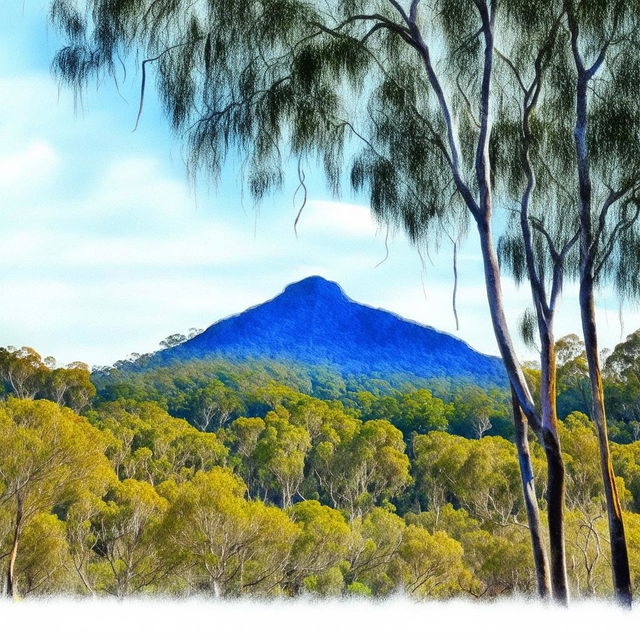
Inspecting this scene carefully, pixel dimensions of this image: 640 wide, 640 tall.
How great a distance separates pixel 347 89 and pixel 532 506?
3.15m

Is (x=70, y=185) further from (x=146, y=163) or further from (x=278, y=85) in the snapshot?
(x=278, y=85)

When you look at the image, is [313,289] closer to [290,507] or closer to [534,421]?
[290,507]

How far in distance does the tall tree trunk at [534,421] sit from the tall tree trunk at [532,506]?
17.4 inches

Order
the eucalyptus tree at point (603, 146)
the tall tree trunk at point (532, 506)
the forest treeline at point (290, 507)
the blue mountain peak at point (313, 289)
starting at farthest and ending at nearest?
1. the blue mountain peak at point (313, 289)
2. the forest treeline at point (290, 507)
3. the tall tree trunk at point (532, 506)
4. the eucalyptus tree at point (603, 146)

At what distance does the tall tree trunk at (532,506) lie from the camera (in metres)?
5.33

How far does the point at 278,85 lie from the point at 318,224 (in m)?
1.06

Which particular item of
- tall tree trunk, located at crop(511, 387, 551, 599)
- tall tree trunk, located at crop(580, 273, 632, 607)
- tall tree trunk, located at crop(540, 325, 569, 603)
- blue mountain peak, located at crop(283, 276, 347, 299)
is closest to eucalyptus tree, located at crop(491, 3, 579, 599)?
tall tree trunk, located at crop(511, 387, 551, 599)

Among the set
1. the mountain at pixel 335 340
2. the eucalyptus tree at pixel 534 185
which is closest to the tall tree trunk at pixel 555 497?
the eucalyptus tree at pixel 534 185

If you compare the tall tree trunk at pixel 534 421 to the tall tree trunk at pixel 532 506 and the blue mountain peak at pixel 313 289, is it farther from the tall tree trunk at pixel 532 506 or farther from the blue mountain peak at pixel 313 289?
the blue mountain peak at pixel 313 289

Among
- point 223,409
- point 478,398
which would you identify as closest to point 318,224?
point 223,409

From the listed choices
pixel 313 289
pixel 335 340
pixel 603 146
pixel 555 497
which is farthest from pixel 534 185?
pixel 313 289

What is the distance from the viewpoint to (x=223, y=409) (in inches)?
1484

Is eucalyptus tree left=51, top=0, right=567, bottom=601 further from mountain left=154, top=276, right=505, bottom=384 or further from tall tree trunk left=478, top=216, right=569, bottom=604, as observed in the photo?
mountain left=154, top=276, right=505, bottom=384

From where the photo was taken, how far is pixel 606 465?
16.9ft
